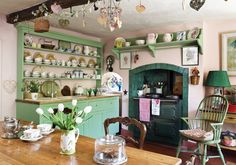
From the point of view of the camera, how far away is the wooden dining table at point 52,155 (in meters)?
1.21

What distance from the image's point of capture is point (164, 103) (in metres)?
3.79

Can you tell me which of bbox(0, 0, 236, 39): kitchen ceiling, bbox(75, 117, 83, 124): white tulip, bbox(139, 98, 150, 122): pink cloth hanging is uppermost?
bbox(0, 0, 236, 39): kitchen ceiling

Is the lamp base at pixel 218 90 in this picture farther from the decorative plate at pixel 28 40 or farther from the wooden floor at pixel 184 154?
the decorative plate at pixel 28 40

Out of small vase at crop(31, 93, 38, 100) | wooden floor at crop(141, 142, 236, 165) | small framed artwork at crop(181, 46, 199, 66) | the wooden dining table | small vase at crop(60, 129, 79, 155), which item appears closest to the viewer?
the wooden dining table

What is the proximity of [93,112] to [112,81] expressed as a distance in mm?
1180

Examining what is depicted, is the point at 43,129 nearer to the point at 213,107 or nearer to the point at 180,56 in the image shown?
the point at 213,107

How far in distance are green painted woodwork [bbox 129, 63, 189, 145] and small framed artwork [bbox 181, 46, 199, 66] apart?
14cm

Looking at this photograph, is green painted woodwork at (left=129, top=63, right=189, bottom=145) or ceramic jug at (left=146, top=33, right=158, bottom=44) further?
ceramic jug at (left=146, top=33, right=158, bottom=44)

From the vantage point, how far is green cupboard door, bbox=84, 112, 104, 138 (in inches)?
146

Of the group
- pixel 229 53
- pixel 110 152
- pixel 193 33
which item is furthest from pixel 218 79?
pixel 110 152

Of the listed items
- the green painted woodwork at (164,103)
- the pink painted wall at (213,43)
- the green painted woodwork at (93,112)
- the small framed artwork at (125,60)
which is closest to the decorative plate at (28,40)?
the green painted woodwork at (93,112)


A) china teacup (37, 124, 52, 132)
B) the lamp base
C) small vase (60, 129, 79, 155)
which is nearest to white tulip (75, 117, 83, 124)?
small vase (60, 129, 79, 155)

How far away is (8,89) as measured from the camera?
10.8ft

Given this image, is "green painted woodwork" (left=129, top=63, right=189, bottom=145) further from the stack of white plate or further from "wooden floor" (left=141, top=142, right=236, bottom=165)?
the stack of white plate
